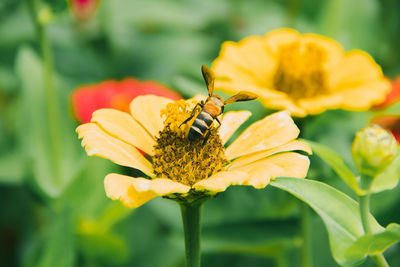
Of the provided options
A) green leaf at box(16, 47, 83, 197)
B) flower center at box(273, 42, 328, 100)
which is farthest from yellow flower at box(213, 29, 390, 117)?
green leaf at box(16, 47, 83, 197)

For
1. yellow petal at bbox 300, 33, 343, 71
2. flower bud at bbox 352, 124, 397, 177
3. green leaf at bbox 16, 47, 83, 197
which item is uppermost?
flower bud at bbox 352, 124, 397, 177

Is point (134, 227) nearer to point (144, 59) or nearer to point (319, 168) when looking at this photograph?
point (319, 168)

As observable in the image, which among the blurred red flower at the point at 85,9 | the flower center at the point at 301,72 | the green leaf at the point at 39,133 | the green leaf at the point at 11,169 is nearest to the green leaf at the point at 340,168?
the flower center at the point at 301,72

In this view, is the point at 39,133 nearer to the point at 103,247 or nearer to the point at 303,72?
the point at 103,247

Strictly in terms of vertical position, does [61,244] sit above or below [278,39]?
below

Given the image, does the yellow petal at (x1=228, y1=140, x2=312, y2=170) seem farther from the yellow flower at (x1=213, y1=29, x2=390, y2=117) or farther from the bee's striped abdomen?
the yellow flower at (x1=213, y1=29, x2=390, y2=117)

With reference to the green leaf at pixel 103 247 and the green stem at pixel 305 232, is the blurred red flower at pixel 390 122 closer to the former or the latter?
the green stem at pixel 305 232

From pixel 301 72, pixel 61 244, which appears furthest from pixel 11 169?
pixel 301 72
